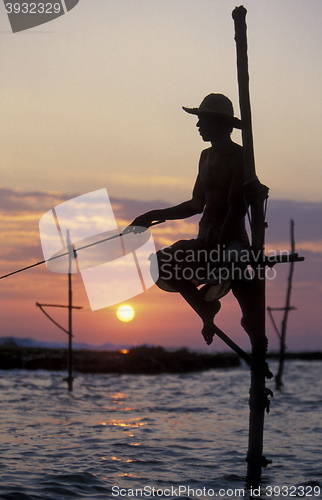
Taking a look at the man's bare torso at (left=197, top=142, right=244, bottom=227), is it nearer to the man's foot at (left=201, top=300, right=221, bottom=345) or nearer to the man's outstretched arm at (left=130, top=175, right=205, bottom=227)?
the man's outstretched arm at (left=130, top=175, right=205, bottom=227)

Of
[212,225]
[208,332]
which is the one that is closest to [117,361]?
[208,332]

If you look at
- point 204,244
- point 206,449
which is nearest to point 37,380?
point 206,449

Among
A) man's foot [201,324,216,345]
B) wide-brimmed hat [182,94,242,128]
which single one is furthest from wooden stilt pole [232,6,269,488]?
man's foot [201,324,216,345]

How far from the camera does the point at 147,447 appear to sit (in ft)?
46.9

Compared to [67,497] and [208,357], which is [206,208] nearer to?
[67,497]

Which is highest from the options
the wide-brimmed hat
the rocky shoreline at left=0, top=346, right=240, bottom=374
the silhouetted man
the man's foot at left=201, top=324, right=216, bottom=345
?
the wide-brimmed hat

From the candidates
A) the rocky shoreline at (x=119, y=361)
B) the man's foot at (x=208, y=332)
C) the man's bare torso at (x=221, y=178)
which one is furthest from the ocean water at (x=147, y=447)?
the rocky shoreline at (x=119, y=361)

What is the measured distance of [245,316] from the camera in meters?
8.05

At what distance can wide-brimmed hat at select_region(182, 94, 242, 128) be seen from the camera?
24.9ft

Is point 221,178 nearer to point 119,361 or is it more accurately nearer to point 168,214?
point 168,214

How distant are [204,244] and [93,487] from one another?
4.00 meters

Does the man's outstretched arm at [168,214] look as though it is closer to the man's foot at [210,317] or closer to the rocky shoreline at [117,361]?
the man's foot at [210,317]

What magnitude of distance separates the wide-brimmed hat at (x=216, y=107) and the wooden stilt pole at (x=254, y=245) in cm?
36

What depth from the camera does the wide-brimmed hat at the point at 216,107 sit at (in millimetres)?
7586
